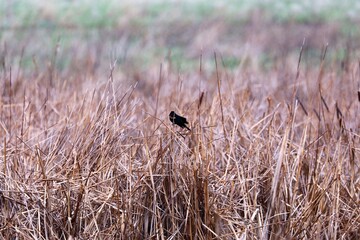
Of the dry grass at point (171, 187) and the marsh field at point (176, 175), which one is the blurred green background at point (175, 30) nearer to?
the marsh field at point (176, 175)

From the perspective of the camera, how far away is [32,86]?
384 cm

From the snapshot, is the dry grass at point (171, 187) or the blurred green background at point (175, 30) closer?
the dry grass at point (171, 187)

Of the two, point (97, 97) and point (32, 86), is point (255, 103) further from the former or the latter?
point (32, 86)

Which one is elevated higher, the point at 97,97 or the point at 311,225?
the point at 97,97

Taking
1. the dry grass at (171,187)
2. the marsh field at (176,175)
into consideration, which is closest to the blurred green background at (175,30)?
the marsh field at (176,175)

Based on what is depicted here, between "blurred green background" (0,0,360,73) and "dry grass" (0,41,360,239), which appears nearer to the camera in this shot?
"dry grass" (0,41,360,239)

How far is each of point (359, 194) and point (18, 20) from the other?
213 inches

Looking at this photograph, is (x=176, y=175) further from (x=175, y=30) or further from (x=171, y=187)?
(x=175, y=30)

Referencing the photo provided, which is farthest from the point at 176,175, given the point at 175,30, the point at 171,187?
the point at 175,30

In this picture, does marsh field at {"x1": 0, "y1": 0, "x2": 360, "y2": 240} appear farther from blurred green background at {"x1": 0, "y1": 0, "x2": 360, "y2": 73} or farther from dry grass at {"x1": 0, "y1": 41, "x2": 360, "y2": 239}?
blurred green background at {"x1": 0, "y1": 0, "x2": 360, "y2": 73}

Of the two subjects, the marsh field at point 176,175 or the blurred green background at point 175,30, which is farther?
the blurred green background at point 175,30

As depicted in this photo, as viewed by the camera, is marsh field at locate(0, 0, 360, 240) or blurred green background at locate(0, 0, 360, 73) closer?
marsh field at locate(0, 0, 360, 240)

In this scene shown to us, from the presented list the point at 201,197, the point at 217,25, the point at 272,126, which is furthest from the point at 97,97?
the point at 217,25

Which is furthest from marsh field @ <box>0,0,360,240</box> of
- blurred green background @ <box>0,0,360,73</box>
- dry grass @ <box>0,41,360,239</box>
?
blurred green background @ <box>0,0,360,73</box>
